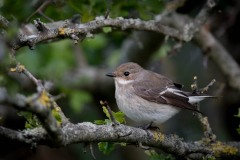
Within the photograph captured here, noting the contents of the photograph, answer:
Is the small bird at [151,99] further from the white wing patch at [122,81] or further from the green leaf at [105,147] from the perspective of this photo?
the green leaf at [105,147]

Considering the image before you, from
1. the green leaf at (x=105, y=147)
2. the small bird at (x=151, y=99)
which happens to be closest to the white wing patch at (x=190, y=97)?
the small bird at (x=151, y=99)

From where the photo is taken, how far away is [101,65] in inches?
317

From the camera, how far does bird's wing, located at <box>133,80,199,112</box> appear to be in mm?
5176

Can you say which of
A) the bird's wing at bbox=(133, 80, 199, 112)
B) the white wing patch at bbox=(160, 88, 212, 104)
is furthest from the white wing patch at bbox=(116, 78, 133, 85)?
the white wing patch at bbox=(160, 88, 212, 104)

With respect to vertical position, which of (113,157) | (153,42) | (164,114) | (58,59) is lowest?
(164,114)

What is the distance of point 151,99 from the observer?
533 cm

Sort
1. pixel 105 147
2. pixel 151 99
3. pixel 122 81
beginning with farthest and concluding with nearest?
pixel 122 81 < pixel 151 99 < pixel 105 147

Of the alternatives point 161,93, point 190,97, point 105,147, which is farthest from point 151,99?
point 105,147

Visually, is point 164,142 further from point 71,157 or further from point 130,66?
point 71,157

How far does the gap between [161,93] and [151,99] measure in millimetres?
132

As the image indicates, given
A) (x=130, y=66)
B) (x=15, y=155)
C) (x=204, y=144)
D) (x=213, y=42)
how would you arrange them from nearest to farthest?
1. (x=204, y=144)
2. (x=130, y=66)
3. (x=213, y=42)
4. (x=15, y=155)

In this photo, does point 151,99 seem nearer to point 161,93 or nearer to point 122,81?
point 161,93

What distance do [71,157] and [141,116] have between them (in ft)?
9.98

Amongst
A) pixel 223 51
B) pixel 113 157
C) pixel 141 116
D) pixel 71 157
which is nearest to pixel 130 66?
pixel 141 116
